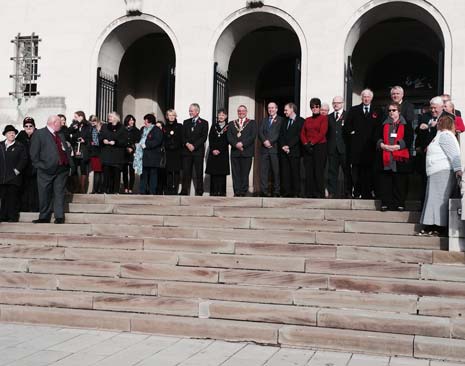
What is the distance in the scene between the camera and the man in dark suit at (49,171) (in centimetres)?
1001

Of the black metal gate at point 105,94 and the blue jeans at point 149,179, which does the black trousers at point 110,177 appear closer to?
the blue jeans at point 149,179

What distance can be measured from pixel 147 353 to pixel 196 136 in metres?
6.14

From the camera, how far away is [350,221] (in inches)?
344

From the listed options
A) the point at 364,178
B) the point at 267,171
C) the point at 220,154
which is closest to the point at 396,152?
the point at 364,178

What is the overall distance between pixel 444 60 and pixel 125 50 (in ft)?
23.8

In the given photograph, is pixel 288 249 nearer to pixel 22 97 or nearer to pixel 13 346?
pixel 13 346

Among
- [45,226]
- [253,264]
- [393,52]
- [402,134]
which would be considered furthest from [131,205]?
[393,52]

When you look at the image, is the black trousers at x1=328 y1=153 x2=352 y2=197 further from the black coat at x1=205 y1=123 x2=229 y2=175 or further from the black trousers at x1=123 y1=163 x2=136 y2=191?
the black trousers at x1=123 y1=163 x2=136 y2=191

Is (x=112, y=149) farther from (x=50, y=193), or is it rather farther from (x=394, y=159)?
(x=394, y=159)

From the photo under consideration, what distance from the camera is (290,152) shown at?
1077cm

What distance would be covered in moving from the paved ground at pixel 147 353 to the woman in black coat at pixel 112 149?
543 cm

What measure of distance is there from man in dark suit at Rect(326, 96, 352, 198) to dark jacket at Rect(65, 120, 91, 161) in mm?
4605

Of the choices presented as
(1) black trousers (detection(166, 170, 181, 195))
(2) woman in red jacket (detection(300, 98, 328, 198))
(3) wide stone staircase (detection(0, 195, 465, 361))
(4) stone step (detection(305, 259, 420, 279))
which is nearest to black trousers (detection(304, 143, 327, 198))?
(2) woman in red jacket (detection(300, 98, 328, 198))

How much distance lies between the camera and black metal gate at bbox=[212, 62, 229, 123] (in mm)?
13602
